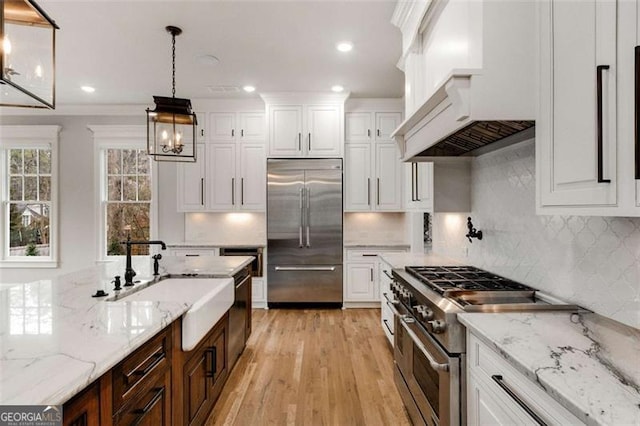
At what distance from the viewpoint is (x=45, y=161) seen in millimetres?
5570

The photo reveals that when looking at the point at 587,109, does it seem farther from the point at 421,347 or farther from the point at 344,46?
the point at 344,46

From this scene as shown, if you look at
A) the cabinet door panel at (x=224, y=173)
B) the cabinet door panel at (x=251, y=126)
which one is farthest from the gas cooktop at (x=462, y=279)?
the cabinet door panel at (x=251, y=126)

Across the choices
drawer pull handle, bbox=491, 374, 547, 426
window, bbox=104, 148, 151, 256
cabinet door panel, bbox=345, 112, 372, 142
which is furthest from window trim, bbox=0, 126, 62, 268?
drawer pull handle, bbox=491, 374, 547, 426

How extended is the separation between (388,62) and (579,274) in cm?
309

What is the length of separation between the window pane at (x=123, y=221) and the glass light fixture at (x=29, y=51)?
4.02 m

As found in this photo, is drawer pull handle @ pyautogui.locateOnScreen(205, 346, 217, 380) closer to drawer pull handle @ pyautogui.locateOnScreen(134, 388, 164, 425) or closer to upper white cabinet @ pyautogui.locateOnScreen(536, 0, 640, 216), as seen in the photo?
drawer pull handle @ pyautogui.locateOnScreen(134, 388, 164, 425)

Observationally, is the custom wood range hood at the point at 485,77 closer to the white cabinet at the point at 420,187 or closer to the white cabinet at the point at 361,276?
the white cabinet at the point at 420,187

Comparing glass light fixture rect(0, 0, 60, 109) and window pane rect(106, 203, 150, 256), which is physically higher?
glass light fixture rect(0, 0, 60, 109)

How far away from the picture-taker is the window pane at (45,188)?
5547 mm

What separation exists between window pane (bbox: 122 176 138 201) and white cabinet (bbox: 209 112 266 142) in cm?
149

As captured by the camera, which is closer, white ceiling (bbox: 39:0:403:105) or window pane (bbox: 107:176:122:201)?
white ceiling (bbox: 39:0:403:105)

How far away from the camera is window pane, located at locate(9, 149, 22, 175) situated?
5.52 meters

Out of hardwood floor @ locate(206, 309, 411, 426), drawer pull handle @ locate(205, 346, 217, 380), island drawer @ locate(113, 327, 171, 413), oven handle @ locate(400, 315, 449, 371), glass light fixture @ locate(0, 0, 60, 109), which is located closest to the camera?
island drawer @ locate(113, 327, 171, 413)

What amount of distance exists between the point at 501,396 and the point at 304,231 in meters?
3.88
